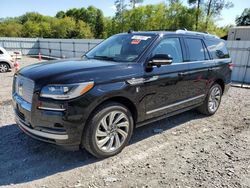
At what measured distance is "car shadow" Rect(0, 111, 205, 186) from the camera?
3295 mm

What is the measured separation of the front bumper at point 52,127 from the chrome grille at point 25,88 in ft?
0.38

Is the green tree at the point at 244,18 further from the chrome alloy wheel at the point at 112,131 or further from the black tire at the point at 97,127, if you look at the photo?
the black tire at the point at 97,127

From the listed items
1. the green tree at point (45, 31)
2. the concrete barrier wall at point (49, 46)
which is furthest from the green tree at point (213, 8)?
the green tree at point (45, 31)

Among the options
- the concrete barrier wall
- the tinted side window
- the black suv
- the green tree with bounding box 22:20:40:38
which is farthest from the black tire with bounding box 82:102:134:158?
the green tree with bounding box 22:20:40:38

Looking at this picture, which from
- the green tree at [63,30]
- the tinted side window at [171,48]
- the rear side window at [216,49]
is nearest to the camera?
the tinted side window at [171,48]

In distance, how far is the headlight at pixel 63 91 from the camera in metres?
3.10

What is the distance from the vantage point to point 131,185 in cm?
310

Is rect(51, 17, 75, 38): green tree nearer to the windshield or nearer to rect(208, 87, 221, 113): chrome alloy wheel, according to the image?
rect(208, 87, 221, 113): chrome alloy wheel

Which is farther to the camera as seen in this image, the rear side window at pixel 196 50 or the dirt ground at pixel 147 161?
the rear side window at pixel 196 50

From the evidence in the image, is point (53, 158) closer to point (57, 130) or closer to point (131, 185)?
point (57, 130)

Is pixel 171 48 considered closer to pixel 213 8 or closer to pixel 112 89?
pixel 112 89

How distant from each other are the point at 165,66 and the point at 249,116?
311cm

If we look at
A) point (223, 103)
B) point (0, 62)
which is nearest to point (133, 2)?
point (0, 62)

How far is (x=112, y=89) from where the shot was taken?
3441 millimetres
